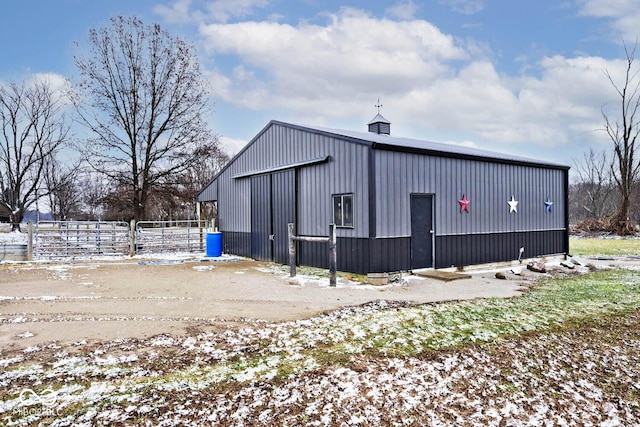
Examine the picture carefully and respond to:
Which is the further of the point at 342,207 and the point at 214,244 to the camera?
the point at 214,244

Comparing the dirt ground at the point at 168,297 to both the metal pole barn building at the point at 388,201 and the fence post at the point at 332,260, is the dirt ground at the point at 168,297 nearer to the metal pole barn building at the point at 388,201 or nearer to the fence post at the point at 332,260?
the fence post at the point at 332,260

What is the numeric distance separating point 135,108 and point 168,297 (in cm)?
1529

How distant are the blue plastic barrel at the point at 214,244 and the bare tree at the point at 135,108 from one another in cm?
680

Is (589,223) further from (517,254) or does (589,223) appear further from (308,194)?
(308,194)

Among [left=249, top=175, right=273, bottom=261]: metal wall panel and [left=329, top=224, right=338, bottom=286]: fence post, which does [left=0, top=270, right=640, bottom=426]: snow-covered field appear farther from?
[left=249, top=175, right=273, bottom=261]: metal wall panel

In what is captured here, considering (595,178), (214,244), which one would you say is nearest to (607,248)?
(214,244)

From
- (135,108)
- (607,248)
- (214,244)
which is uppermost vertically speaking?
(135,108)

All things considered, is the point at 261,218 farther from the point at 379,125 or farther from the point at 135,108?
the point at 135,108

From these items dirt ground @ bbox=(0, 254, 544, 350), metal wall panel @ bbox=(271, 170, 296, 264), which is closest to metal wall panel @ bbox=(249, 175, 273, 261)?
metal wall panel @ bbox=(271, 170, 296, 264)

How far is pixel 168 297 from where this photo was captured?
7266mm

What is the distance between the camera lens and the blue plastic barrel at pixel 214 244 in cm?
1473

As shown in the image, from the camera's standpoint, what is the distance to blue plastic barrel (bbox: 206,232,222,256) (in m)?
14.7

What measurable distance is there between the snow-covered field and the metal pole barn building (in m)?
3.96

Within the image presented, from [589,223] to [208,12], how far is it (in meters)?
28.2
